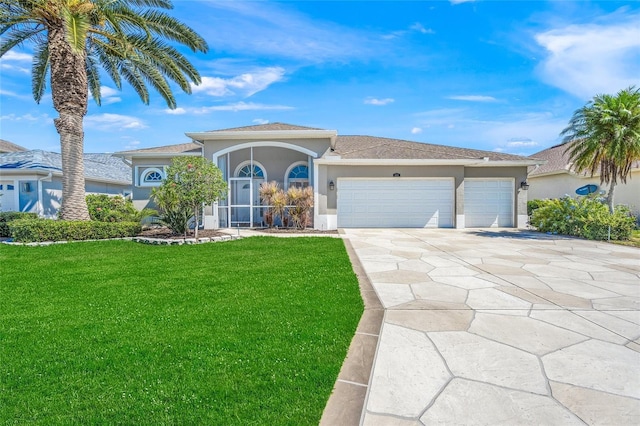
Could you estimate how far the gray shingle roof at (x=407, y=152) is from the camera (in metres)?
14.5

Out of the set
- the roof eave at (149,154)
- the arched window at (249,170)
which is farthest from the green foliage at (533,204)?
the roof eave at (149,154)

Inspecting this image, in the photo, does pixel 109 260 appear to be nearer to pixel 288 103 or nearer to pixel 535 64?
pixel 288 103

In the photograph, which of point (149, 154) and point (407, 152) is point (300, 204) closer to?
point (407, 152)

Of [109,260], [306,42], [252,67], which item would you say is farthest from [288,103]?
[109,260]

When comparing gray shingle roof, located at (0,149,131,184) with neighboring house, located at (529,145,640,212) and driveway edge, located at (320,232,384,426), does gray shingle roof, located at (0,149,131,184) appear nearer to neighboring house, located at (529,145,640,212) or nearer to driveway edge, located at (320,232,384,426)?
driveway edge, located at (320,232,384,426)

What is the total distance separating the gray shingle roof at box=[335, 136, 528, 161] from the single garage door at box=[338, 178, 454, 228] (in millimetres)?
1051

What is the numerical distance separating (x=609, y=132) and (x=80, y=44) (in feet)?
55.4

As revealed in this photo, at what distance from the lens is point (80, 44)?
9.45m

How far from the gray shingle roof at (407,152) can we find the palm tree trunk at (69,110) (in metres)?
9.76

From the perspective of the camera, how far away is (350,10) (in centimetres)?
1034

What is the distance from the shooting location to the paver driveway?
91.0 inches

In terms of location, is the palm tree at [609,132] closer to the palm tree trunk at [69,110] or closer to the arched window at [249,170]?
the arched window at [249,170]

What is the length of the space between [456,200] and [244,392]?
13.8 meters

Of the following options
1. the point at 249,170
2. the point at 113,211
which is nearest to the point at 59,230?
the point at 113,211
